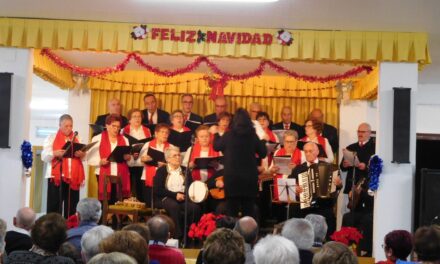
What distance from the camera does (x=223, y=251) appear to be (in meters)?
3.35

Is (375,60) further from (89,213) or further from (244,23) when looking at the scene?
(89,213)

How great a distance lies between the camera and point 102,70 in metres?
11.8

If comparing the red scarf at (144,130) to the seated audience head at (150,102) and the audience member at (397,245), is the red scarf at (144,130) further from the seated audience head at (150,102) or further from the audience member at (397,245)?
the audience member at (397,245)

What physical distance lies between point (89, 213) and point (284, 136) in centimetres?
540

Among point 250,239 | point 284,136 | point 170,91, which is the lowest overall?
point 250,239

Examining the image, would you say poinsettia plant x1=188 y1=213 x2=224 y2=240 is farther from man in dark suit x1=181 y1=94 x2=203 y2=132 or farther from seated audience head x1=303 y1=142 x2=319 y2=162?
man in dark suit x1=181 y1=94 x2=203 y2=132

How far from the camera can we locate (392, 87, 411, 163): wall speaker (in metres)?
8.53

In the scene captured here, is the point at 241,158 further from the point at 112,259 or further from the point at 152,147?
the point at 112,259

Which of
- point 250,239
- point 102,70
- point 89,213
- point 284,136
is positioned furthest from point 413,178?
point 102,70

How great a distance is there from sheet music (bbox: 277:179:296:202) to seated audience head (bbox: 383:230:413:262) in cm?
440

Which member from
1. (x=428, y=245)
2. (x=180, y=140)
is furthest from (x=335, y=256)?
(x=180, y=140)

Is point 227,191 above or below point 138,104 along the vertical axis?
below

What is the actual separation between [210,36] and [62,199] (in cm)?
330

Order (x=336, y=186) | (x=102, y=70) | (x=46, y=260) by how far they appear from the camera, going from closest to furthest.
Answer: (x=46, y=260) → (x=336, y=186) → (x=102, y=70)
